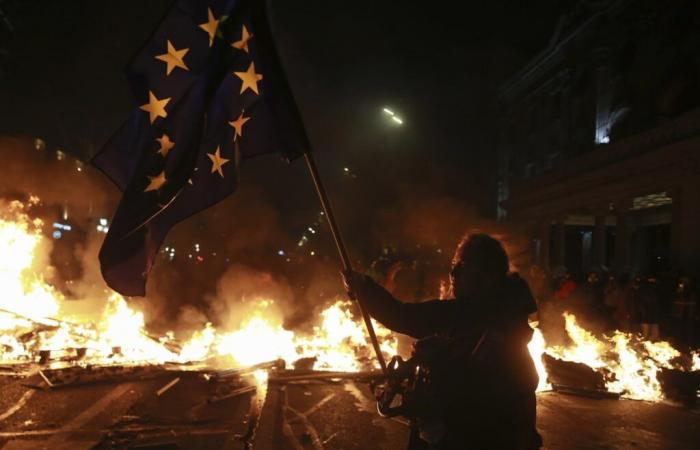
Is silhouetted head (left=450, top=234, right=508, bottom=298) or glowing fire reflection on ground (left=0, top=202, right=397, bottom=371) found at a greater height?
silhouetted head (left=450, top=234, right=508, bottom=298)

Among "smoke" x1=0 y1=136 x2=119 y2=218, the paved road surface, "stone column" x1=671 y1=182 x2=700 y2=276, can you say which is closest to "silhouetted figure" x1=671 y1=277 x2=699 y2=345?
the paved road surface

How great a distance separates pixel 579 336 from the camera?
1030 cm

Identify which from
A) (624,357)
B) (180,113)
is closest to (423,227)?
(624,357)

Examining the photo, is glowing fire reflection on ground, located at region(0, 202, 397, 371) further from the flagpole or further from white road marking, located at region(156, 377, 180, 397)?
the flagpole

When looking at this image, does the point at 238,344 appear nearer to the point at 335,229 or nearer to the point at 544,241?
the point at 335,229

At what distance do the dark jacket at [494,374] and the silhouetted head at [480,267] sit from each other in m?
0.06

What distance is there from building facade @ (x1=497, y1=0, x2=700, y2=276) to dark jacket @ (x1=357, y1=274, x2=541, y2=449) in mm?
14535

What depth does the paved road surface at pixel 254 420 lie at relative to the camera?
507 centimetres

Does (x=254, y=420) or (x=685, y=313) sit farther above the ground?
(x=685, y=313)

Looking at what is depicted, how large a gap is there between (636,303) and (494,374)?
10811 mm

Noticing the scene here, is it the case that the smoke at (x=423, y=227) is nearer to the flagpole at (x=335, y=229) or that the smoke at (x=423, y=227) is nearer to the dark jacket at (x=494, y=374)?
the flagpole at (x=335, y=229)

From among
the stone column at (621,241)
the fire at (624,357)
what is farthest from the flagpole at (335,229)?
the stone column at (621,241)

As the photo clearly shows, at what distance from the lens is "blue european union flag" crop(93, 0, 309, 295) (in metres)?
2.91

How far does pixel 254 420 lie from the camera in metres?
5.68
